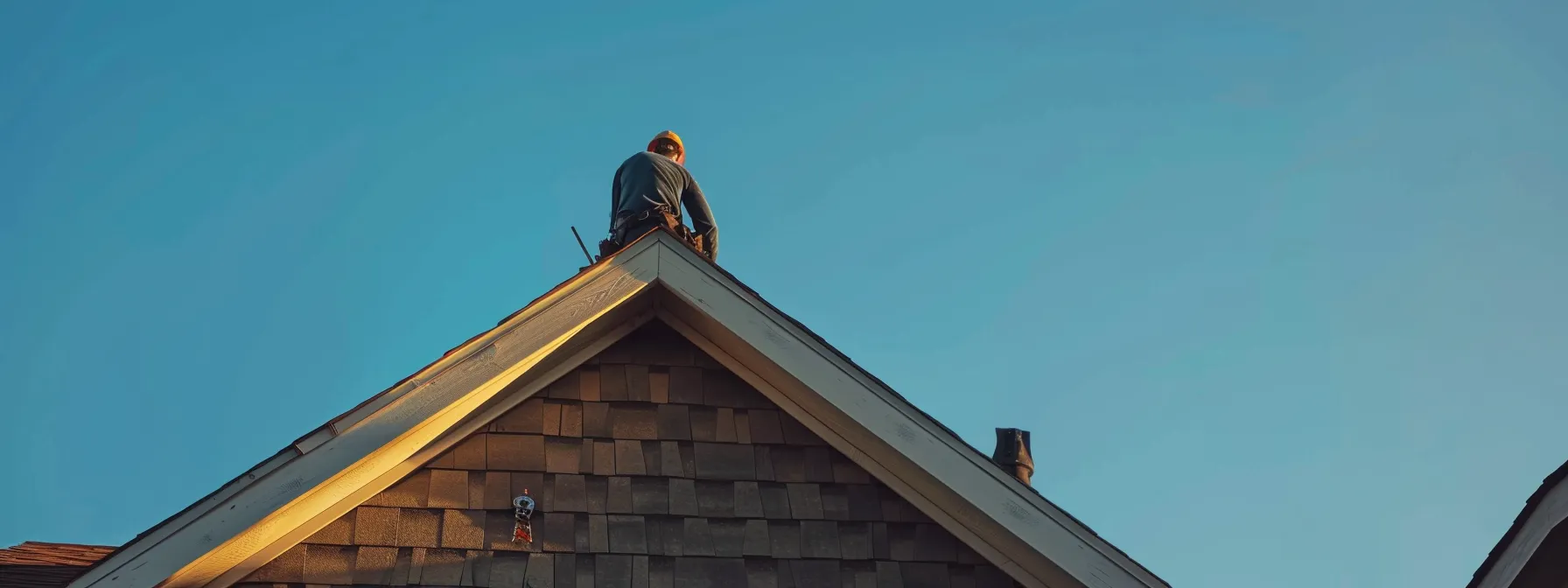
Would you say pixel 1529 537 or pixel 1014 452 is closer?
pixel 1529 537

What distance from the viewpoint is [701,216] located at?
8.43m

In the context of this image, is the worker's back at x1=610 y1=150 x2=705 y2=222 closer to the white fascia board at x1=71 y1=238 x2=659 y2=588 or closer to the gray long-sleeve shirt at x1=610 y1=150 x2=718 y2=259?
the gray long-sleeve shirt at x1=610 y1=150 x2=718 y2=259

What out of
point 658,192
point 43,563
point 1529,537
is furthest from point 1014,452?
point 43,563

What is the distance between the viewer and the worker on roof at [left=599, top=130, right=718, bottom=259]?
763 centimetres

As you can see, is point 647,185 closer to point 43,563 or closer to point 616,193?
point 616,193

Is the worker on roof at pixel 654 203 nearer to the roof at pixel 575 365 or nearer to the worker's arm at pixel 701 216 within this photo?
the worker's arm at pixel 701 216

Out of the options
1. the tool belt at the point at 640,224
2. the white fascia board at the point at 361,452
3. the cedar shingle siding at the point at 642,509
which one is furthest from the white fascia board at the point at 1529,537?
the tool belt at the point at 640,224

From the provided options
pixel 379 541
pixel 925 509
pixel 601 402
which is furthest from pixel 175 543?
pixel 925 509

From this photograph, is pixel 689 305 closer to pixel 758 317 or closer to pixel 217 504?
pixel 758 317

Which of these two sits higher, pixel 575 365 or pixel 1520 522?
pixel 575 365

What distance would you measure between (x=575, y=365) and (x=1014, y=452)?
203 centimetres

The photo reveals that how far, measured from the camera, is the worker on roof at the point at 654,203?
7.63 metres

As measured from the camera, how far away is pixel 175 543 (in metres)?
5.37

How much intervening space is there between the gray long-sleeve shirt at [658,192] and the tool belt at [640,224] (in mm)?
67
